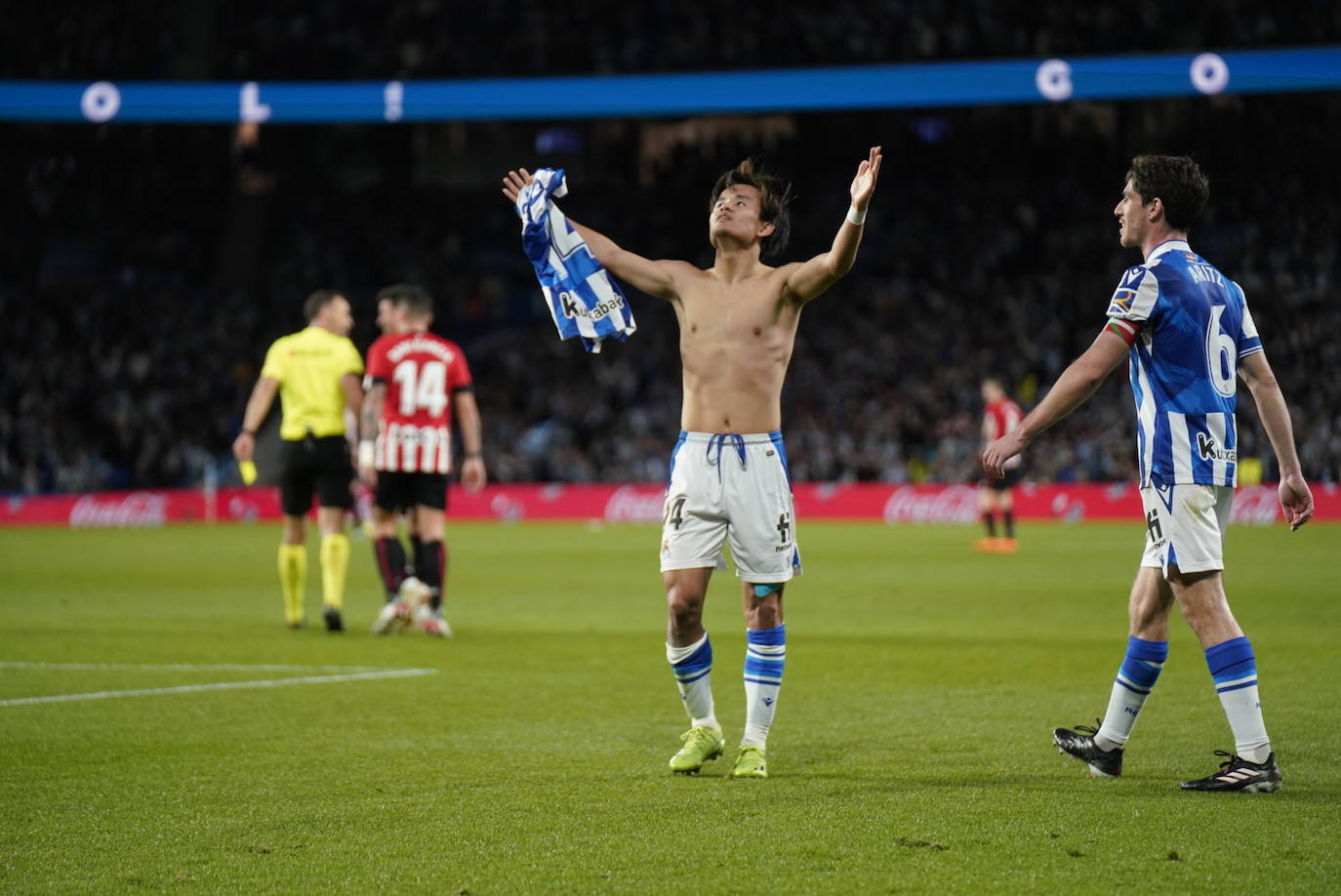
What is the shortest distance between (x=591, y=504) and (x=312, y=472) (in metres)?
19.9

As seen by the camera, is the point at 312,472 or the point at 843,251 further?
the point at 312,472

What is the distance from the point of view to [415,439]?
1148 centimetres

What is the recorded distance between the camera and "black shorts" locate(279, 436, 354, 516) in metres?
11.9

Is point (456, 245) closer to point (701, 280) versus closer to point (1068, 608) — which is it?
point (1068, 608)

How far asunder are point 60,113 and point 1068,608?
25.4 meters

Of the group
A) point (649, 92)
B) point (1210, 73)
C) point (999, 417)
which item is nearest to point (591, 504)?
Answer: point (649, 92)

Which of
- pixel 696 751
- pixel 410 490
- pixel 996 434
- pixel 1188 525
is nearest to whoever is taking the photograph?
pixel 1188 525

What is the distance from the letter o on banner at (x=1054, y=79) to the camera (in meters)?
30.7

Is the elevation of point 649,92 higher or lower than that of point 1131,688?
higher

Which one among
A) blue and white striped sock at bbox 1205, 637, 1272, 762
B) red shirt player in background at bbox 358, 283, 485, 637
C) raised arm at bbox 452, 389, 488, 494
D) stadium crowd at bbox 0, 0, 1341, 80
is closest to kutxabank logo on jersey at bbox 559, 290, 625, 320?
blue and white striped sock at bbox 1205, 637, 1272, 762

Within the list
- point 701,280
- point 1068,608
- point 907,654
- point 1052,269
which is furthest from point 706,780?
point 1052,269

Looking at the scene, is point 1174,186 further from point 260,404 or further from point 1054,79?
point 1054,79

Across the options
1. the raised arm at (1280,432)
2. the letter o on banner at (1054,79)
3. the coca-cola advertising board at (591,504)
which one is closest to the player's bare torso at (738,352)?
the raised arm at (1280,432)

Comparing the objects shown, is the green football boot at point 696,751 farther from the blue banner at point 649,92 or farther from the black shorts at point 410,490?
the blue banner at point 649,92
